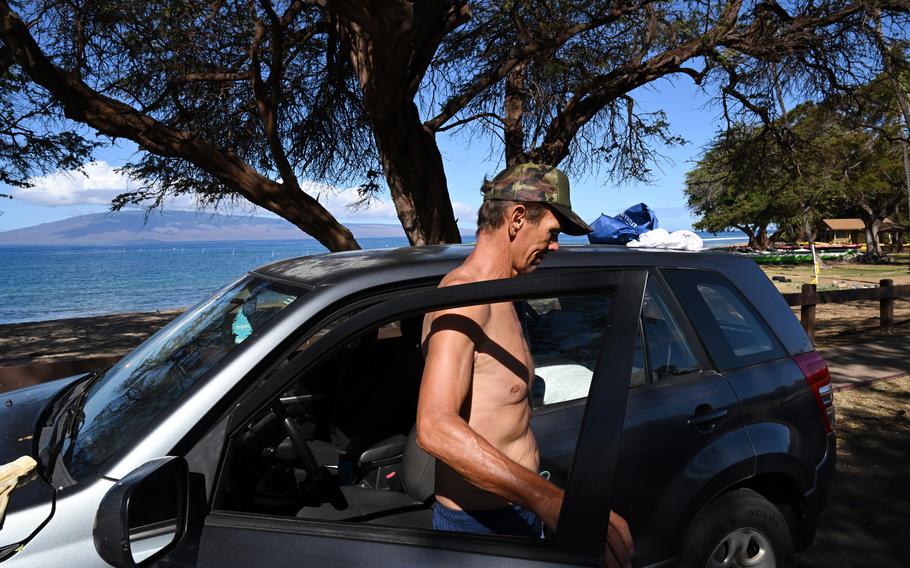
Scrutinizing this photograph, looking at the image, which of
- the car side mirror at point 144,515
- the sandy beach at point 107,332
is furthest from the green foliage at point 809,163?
the car side mirror at point 144,515

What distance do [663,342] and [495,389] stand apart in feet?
3.69

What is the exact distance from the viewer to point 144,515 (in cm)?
157

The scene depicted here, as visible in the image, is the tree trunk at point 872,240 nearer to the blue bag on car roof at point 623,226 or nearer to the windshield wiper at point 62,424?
the blue bag on car roof at point 623,226

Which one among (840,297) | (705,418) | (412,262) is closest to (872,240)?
(840,297)

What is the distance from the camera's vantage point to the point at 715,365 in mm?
2791

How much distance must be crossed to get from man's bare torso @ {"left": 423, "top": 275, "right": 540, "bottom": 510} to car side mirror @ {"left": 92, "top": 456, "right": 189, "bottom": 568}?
2.37ft

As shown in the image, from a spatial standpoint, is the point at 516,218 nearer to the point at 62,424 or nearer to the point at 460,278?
the point at 460,278

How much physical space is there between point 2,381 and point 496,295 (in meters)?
4.67

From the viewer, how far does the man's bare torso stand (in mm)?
1901

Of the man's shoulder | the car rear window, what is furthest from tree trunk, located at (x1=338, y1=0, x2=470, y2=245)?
the man's shoulder

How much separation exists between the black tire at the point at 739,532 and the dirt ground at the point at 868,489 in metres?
0.64

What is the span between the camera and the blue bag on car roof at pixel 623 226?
427cm

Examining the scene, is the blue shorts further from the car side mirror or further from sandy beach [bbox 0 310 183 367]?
sandy beach [bbox 0 310 183 367]

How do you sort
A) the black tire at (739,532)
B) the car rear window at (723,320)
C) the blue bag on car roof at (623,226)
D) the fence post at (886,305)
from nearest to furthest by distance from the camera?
the black tire at (739,532) < the car rear window at (723,320) < the blue bag on car roof at (623,226) < the fence post at (886,305)
